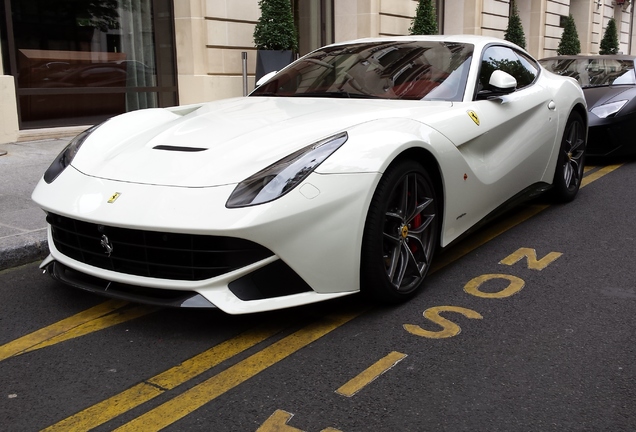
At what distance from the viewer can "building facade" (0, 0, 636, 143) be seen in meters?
9.32

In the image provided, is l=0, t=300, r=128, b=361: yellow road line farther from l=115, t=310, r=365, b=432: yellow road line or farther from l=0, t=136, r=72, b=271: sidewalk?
l=0, t=136, r=72, b=271: sidewalk

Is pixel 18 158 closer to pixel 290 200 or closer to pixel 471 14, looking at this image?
pixel 290 200

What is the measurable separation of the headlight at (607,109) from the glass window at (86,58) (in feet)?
22.3

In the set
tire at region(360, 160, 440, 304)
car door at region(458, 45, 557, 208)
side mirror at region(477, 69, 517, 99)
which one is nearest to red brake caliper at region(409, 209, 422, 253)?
tire at region(360, 160, 440, 304)

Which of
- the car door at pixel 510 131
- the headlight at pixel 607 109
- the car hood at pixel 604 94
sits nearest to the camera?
the car door at pixel 510 131

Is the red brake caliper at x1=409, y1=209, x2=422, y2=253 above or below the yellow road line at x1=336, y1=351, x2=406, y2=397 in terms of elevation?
above

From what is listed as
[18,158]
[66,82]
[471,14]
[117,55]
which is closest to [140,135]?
[18,158]

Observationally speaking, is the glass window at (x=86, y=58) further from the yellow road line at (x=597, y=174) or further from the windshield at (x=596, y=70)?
the yellow road line at (x=597, y=174)

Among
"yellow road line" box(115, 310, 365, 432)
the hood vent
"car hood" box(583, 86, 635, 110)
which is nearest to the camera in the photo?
"yellow road line" box(115, 310, 365, 432)

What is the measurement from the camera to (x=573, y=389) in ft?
8.65

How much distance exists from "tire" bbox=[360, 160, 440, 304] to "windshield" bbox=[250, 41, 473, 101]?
83cm

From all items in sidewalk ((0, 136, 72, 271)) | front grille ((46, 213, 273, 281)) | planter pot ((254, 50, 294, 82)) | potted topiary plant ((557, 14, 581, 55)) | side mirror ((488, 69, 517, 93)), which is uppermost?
potted topiary plant ((557, 14, 581, 55))

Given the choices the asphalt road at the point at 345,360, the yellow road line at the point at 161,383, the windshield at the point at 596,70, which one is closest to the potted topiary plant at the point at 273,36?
the windshield at the point at 596,70

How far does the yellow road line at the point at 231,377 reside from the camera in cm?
244
